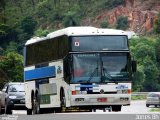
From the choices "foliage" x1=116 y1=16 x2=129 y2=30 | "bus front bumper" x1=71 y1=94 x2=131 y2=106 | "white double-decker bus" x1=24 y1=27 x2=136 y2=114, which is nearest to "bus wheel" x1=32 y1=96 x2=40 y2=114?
"white double-decker bus" x1=24 y1=27 x2=136 y2=114

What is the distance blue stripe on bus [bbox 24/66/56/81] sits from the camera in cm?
3241

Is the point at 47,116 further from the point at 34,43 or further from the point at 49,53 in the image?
the point at 34,43

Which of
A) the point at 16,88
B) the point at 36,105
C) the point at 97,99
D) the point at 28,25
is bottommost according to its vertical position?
the point at 36,105

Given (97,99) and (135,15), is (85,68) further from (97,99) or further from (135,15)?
(135,15)

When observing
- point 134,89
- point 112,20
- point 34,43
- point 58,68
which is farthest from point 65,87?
point 112,20

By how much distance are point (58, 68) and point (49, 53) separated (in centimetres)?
152

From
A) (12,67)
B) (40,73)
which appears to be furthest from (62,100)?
(12,67)

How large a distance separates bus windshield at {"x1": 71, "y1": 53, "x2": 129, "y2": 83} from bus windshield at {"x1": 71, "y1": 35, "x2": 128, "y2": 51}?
0.33 m

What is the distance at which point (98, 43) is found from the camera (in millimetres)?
30406

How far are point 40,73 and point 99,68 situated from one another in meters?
4.73

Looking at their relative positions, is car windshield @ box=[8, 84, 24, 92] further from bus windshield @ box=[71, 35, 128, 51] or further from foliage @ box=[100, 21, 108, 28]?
foliage @ box=[100, 21, 108, 28]

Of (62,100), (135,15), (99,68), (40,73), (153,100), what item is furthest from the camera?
(135,15)

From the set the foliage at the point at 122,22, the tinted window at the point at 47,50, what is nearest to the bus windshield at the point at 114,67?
the tinted window at the point at 47,50

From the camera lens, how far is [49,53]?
32.8 meters
